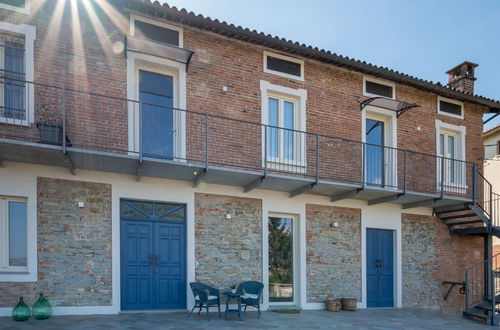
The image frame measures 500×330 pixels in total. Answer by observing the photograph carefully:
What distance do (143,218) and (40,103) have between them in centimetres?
301

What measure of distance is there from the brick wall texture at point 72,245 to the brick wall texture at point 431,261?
8039mm

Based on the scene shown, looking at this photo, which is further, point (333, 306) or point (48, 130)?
point (333, 306)

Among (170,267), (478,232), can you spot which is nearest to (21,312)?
(170,267)

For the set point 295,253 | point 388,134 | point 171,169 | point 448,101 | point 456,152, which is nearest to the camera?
point 171,169

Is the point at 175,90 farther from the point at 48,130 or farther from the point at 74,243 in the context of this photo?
the point at 74,243

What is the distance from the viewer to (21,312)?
689 centimetres

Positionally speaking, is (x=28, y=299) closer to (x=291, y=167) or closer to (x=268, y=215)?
(x=268, y=215)

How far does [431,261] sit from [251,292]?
19.5 ft

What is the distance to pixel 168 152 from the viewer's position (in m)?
8.80

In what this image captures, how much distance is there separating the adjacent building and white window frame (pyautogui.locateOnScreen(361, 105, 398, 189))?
0.05 metres

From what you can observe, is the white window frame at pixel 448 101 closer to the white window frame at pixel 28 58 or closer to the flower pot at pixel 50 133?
the flower pot at pixel 50 133

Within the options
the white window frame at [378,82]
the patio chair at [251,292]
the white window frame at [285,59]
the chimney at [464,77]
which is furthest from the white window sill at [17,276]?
the chimney at [464,77]

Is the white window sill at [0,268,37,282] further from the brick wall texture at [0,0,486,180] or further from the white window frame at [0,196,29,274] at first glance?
the brick wall texture at [0,0,486,180]

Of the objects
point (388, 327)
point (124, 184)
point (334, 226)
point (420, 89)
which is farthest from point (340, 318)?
point (420, 89)
